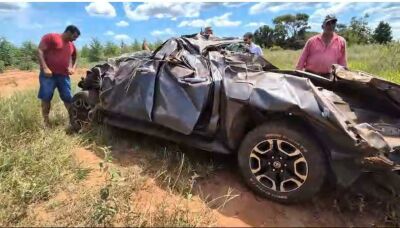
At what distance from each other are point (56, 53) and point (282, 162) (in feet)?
13.0

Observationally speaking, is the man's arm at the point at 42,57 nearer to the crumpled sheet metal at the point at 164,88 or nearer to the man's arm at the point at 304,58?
the crumpled sheet metal at the point at 164,88

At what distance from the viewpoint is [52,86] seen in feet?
20.0

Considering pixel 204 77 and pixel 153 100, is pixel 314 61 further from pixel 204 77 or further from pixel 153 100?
pixel 153 100

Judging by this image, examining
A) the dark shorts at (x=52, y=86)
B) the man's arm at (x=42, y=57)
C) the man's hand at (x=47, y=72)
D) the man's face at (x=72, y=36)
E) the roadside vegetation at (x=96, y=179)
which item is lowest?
the roadside vegetation at (x=96, y=179)

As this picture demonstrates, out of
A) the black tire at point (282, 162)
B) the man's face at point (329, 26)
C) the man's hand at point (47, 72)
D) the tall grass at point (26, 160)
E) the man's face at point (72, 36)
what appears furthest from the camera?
the man's face at point (72, 36)

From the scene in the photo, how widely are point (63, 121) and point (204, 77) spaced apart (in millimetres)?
2860

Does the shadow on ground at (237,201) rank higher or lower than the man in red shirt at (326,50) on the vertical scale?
lower

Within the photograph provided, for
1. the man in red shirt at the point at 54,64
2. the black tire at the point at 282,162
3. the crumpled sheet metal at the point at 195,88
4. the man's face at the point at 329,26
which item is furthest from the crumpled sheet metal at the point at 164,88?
the man's face at the point at 329,26

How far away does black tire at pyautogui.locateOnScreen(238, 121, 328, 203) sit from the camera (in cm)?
352

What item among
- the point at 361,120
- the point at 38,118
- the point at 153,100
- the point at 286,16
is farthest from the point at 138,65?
the point at 286,16

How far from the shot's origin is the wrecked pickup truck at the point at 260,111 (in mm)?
3436

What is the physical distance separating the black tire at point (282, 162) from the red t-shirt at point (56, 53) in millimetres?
3474

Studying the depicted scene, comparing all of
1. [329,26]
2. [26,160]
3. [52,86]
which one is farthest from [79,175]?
[329,26]

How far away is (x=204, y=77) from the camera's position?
14.2 feet
